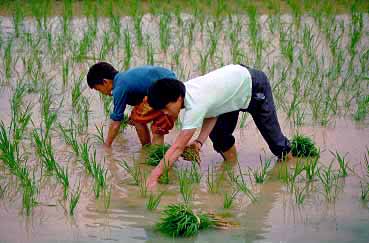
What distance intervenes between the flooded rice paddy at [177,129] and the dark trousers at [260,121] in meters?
0.14

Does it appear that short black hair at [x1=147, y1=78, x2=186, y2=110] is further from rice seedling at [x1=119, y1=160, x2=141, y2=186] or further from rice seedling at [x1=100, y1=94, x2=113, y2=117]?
rice seedling at [x1=100, y1=94, x2=113, y2=117]

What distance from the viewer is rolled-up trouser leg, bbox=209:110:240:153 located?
5078 mm

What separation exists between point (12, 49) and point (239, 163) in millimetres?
3119

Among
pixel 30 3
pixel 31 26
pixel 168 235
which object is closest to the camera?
pixel 168 235

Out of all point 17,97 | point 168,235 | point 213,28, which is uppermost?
point 213,28

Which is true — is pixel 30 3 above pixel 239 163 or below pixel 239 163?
above

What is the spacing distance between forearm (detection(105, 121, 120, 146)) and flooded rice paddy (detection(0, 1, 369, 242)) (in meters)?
0.07

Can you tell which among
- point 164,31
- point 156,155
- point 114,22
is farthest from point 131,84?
point 114,22

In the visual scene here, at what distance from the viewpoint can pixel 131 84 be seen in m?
5.08

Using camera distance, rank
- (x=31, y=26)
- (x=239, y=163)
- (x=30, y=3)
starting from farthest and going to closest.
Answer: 1. (x=30, y=3)
2. (x=31, y=26)
3. (x=239, y=163)

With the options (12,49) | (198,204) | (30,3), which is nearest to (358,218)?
(198,204)

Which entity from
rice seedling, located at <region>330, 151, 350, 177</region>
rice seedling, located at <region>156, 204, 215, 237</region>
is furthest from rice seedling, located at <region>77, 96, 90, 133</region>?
rice seedling, located at <region>156, 204, 215, 237</region>

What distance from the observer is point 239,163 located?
519 cm

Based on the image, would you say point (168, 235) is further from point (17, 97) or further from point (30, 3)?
point (30, 3)
